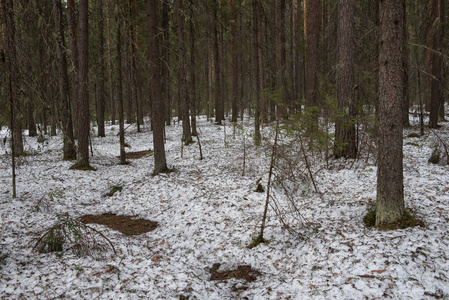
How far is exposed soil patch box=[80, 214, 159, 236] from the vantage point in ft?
18.4

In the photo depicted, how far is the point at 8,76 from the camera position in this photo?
5.36 meters

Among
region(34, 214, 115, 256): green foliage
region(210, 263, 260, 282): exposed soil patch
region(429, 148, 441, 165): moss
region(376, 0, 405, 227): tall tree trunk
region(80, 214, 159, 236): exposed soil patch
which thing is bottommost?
region(210, 263, 260, 282): exposed soil patch

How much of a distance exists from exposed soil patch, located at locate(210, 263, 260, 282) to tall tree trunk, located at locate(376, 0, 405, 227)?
2174mm

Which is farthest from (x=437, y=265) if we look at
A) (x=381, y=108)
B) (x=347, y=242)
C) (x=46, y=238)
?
(x=46, y=238)

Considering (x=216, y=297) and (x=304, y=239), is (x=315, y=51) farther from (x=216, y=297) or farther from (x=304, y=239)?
(x=216, y=297)

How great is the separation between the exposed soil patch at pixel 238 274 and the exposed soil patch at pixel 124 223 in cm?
214

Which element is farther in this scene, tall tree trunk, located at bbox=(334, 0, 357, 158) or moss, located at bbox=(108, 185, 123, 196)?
moss, located at bbox=(108, 185, 123, 196)

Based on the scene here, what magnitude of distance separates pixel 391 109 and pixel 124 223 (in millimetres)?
5645

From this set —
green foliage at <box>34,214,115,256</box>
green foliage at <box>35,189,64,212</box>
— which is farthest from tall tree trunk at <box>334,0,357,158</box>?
green foliage at <box>35,189,64,212</box>

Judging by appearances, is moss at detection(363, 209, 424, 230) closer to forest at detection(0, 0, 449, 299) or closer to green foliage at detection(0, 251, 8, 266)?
forest at detection(0, 0, 449, 299)

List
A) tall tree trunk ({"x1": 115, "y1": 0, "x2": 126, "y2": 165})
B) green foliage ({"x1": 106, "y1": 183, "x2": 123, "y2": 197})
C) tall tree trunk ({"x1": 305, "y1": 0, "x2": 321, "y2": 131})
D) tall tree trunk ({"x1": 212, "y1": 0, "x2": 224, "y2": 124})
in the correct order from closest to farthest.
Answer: green foliage ({"x1": 106, "y1": 183, "x2": 123, "y2": 197}) < tall tree trunk ({"x1": 115, "y1": 0, "x2": 126, "y2": 165}) < tall tree trunk ({"x1": 305, "y1": 0, "x2": 321, "y2": 131}) < tall tree trunk ({"x1": 212, "y1": 0, "x2": 224, "y2": 124})

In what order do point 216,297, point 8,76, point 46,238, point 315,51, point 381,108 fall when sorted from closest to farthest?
point 216,297, point 381,108, point 46,238, point 8,76, point 315,51

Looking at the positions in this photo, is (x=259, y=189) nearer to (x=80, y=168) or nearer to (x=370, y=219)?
(x=370, y=219)

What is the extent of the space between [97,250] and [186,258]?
4.81 ft
